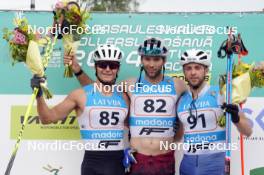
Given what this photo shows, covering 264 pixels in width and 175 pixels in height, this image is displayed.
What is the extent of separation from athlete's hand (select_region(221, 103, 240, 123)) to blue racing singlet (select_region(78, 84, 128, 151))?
1.13 meters

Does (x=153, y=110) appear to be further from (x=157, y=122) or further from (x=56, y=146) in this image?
(x=56, y=146)

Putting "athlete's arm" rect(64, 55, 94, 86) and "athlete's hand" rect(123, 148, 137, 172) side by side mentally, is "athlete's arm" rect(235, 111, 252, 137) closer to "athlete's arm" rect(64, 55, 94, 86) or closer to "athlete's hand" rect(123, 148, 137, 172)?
"athlete's hand" rect(123, 148, 137, 172)

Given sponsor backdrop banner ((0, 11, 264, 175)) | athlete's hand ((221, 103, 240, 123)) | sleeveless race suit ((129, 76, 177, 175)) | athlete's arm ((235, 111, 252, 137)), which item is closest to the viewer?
athlete's hand ((221, 103, 240, 123))

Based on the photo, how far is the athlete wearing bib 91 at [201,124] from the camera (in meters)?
4.88

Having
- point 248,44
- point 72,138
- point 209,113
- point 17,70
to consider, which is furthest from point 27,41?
point 248,44

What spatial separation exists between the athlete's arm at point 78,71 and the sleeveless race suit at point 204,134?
1172mm

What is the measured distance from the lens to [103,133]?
16.5 ft

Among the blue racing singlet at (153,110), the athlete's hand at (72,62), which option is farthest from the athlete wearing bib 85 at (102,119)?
the athlete's hand at (72,62)

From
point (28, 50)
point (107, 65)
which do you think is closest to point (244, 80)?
point (107, 65)

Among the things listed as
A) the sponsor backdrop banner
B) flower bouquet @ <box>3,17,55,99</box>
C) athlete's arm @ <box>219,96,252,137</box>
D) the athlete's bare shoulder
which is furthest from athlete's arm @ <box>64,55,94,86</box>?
athlete's arm @ <box>219,96,252,137</box>

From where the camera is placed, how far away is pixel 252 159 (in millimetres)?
5562

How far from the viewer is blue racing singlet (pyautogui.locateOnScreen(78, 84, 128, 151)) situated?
5039mm

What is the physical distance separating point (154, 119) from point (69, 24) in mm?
1351

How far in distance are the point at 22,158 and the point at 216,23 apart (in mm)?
2779
